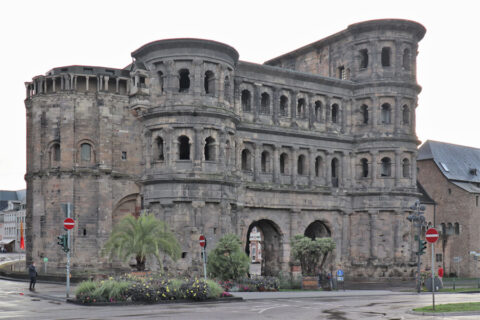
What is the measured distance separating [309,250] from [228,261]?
23.9 feet

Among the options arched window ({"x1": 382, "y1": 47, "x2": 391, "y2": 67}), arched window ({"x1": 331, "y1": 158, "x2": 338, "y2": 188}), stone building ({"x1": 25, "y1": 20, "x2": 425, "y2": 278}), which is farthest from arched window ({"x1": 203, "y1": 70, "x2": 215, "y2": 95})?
arched window ({"x1": 382, "y1": 47, "x2": 391, "y2": 67})

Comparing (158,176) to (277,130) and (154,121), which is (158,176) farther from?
(277,130)

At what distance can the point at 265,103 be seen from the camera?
49750mm

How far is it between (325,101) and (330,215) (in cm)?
948

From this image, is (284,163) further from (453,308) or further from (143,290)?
(453,308)

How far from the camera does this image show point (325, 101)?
174ft

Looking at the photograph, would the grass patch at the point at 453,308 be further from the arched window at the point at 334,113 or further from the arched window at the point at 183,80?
the arched window at the point at 334,113

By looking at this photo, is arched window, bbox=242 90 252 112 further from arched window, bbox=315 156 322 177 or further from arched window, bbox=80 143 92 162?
arched window, bbox=80 143 92 162

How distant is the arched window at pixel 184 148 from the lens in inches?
1764

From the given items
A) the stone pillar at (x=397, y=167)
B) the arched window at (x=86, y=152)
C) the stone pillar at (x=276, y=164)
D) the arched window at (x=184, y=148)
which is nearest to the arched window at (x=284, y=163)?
the stone pillar at (x=276, y=164)

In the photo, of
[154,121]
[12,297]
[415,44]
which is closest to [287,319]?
[12,297]

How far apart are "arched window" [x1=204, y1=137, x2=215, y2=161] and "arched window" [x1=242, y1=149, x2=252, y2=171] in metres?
4.40

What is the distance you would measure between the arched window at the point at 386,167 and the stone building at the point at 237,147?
93 mm

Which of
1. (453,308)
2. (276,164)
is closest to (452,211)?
(276,164)
